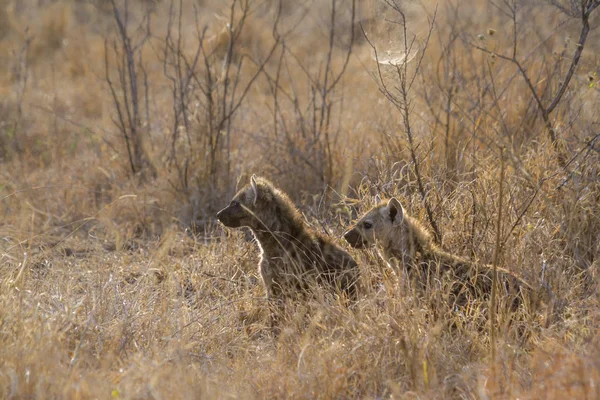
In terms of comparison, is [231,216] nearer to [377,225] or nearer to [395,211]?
[377,225]

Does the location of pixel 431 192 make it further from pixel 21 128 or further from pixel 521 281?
pixel 21 128

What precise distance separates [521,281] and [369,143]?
326 centimetres

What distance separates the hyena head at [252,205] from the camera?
5.77 m

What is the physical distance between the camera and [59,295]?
4898mm

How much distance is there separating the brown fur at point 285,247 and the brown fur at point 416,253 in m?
0.22

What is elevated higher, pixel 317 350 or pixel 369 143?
pixel 369 143

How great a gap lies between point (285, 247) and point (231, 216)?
1.58 feet

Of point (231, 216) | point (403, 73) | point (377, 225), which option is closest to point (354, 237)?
point (377, 225)

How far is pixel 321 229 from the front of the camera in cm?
632

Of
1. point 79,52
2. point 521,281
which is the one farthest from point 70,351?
point 79,52

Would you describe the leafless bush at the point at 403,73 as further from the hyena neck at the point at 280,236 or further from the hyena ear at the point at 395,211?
the hyena neck at the point at 280,236

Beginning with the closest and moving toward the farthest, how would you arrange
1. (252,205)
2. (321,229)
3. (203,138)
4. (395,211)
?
(395,211), (252,205), (321,229), (203,138)

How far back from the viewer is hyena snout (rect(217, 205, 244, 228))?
5.84 metres

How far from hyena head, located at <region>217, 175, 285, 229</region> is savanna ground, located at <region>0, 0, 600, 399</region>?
415 mm
